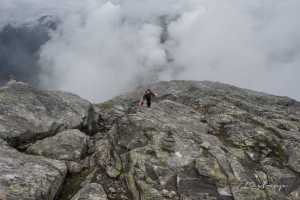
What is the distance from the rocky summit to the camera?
20.5 m

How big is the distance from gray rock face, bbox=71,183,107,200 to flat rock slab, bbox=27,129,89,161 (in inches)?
196

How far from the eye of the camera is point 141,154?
2372 cm

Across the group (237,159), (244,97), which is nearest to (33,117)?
(237,159)

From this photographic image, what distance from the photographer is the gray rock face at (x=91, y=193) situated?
64.5ft

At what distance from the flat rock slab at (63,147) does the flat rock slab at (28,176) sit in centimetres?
163

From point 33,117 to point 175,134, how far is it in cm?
1330

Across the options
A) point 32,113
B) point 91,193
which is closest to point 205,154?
point 91,193

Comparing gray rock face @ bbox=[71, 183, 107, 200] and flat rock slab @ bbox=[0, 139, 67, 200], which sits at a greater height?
flat rock slab @ bbox=[0, 139, 67, 200]

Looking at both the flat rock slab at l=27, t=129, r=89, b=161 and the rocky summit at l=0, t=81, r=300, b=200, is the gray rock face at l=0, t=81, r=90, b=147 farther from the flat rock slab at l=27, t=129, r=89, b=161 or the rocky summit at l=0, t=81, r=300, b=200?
the flat rock slab at l=27, t=129, r=89, b=161

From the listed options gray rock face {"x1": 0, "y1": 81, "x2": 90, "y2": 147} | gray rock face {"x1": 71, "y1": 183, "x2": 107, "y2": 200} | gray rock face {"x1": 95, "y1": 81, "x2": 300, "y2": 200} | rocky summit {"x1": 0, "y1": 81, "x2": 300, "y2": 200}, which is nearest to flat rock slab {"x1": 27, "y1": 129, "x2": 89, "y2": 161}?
rocky summit {"x1": 0, "y1": 81, "x2": 300, "y2": 200}

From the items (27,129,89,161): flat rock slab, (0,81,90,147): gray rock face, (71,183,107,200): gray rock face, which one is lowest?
(71,183,107,200): gray rock face

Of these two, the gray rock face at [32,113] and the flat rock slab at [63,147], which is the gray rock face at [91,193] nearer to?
the flat rock slab at [63,147]

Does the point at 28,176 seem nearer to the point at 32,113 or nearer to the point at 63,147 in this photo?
the point at 63,147

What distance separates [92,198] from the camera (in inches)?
773
